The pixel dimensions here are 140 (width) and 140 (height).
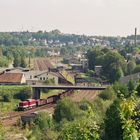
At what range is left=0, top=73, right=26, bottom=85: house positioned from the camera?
40.5 metres

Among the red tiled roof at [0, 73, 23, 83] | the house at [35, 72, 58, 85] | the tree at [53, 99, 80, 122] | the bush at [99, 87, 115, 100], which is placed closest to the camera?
the tree at [53, 99, 80, 122]

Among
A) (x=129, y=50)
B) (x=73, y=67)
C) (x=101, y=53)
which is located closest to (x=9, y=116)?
(x=101, y=53)

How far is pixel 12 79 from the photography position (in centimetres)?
4109

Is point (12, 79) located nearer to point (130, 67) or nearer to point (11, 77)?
point (11, 77)

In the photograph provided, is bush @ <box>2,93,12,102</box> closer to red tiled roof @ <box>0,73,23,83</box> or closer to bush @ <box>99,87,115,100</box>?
red tiled roof @ <box>0,73,23,83</box>

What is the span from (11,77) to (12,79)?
1.42 ft

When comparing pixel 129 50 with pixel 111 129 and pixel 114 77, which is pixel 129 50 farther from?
pixel 111 129

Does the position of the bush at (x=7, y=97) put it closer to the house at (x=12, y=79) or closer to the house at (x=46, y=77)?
the house at (x=12, y=79)

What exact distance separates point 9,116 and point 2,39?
114 meters

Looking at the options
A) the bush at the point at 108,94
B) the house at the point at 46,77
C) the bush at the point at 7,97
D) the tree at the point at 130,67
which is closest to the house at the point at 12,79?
the house at the point at 46,77

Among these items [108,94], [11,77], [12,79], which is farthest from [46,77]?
[108,94]

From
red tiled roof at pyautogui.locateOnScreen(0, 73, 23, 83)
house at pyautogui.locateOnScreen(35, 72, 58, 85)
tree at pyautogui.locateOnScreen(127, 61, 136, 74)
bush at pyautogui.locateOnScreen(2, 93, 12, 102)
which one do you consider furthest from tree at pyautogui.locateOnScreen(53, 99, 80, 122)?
tree at pyautogui.locateOnScreen(127, 61, 136, 74)

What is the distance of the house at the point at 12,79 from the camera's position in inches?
1594

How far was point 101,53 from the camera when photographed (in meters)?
61.4
